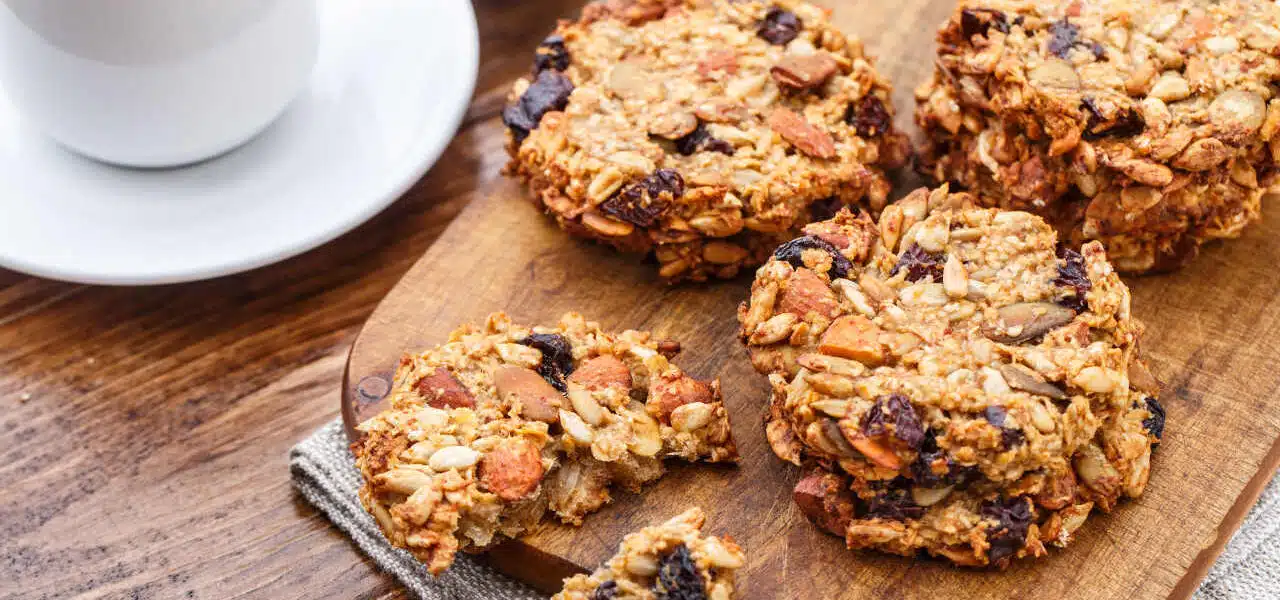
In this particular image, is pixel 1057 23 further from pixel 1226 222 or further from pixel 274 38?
→ pixel 274 38

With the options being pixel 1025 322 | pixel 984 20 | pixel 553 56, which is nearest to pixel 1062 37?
pixel 984 20

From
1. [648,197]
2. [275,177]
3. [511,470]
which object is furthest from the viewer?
[275,177]

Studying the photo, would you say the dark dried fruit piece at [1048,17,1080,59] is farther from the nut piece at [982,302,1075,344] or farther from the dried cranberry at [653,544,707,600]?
the dried cranberry at [653,544,707,600]

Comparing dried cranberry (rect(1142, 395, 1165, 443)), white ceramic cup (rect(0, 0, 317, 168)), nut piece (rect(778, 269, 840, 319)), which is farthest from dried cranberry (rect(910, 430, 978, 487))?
white ceramic cup (rect(0, 0, 317, 168))

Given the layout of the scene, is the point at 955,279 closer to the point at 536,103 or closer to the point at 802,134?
the point at 802,134

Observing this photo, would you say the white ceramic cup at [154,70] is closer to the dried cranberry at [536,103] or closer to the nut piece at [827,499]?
the dried cranberry at [536,103]

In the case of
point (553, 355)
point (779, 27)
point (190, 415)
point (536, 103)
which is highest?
point (779, 27)

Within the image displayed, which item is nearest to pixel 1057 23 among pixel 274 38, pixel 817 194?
pixel 817 194
